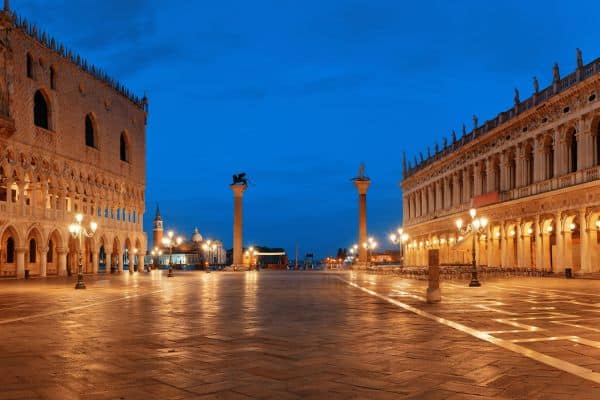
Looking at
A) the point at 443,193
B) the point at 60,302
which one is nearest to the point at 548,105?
the point at 443,193

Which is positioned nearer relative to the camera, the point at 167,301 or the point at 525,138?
the point at 167,301

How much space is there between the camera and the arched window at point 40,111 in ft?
149

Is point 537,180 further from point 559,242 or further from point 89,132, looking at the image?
point 89,132

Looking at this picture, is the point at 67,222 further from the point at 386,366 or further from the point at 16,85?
the point at 386,366

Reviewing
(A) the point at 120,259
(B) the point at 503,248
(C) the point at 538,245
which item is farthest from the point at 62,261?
(C) the point at 538,245

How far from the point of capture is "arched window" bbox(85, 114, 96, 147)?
54581mm

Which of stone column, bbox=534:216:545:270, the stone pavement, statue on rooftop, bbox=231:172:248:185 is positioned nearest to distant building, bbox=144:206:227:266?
statue on rooftop, bbox=231:172:248:185

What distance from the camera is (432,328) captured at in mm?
12070

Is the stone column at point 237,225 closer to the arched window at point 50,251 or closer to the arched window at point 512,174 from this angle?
the arched window at point 50,251

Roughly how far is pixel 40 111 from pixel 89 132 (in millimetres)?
8920

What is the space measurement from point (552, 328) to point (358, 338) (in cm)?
419

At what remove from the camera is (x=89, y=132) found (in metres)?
55.0

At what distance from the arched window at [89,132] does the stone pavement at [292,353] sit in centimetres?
4063

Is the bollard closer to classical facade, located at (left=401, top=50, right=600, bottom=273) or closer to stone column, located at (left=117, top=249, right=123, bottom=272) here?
classical facade, located at (left=401, top=50, right=600, bottom=273)
